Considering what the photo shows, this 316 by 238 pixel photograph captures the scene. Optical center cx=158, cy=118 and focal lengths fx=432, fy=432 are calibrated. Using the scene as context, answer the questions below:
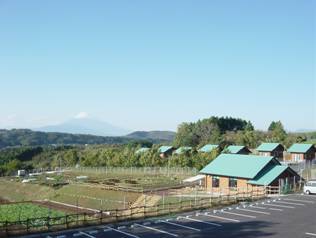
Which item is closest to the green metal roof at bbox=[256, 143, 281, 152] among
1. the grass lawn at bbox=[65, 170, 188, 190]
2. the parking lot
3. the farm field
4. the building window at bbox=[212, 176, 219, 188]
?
the farm field

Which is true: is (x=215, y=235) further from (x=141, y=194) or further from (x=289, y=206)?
(x=141, y=194)

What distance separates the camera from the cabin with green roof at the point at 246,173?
3725 cm

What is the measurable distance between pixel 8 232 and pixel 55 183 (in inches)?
1700

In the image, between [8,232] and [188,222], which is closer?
[8,232]

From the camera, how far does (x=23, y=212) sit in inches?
1748

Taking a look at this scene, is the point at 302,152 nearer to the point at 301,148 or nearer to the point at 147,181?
the point at 301,148

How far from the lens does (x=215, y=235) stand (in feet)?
67.1

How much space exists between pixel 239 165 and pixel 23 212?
22433 mm

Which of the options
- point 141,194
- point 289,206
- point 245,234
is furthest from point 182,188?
point 245,234

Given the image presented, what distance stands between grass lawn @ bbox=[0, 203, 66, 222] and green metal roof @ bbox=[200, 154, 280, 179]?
15334 mm

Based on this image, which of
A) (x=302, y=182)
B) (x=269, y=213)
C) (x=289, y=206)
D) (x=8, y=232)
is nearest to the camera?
(x=8, y=232)

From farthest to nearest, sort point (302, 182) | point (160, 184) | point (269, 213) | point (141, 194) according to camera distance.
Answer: point (160, 184) < point (141, 194) < point (302, 182) < point (269, 213)

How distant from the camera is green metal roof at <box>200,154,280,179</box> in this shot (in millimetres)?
38531

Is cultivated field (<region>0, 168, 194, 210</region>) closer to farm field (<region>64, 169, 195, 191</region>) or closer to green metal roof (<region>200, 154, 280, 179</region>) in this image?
farm field (<region>64, 169, 195, 191</region>)
